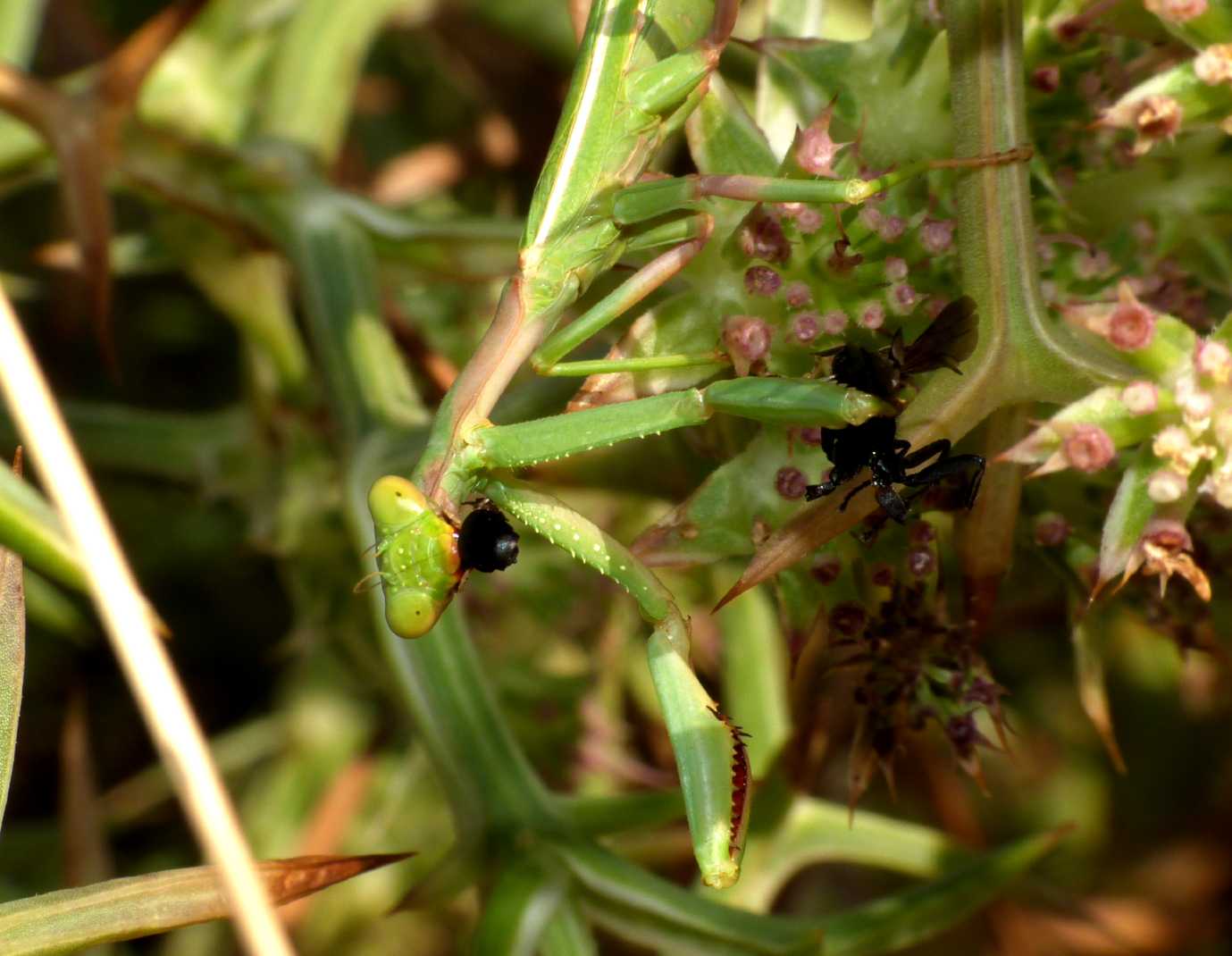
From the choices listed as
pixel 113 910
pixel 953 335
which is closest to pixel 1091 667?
pixel 953 335

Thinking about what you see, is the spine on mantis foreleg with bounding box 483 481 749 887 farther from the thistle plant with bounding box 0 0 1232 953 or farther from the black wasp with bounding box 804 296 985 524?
the black wasp with bounding box 804 296 985 524

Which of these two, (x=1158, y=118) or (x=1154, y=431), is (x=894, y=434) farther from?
(x=1158, y=118)

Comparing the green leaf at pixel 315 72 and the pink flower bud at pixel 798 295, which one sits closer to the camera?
the pink flower bud at pixel 798 295

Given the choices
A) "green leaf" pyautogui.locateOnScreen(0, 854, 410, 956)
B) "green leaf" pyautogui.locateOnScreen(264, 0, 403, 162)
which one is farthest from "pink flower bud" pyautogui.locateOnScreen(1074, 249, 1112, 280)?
"green leaf" pyautogui.locateOnScreen(264, 0, 403, 162)

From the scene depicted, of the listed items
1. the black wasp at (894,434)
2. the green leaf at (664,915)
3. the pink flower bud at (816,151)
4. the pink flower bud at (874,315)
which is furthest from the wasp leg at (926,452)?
the green leaf at (664,915)

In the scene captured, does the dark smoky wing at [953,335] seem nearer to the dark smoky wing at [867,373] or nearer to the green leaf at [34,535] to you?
the dark smoky wing at [867,373]

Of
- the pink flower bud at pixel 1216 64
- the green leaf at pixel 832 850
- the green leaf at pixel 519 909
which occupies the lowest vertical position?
the green leaf at pixel 832 850

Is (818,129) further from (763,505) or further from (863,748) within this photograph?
(863,748)
